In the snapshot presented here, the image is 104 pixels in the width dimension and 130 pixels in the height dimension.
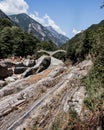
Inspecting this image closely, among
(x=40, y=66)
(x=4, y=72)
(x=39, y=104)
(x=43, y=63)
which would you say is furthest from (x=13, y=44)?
(x=39, y=104)

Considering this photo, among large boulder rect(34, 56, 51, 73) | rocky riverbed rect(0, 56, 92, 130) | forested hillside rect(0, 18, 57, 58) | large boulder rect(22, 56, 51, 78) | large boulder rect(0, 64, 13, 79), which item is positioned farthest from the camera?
forested hillside rect(0, 18, 57, 58)

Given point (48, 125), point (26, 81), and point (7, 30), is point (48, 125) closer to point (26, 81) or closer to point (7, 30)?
point (26, 81)

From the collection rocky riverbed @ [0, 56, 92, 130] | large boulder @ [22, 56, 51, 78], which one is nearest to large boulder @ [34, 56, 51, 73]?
large boulder @ [22, 56, 51, 78]

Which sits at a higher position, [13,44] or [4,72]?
[13,44]

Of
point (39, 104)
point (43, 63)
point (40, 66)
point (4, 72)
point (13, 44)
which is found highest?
point (13, 44)

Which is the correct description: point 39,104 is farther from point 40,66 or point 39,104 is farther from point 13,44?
point 13,44

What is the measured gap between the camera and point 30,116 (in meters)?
15.6

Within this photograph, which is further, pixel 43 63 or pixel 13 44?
pixel 13 44

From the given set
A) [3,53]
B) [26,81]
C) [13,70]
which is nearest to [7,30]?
[3,53]

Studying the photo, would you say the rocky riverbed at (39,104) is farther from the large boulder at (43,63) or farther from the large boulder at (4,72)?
the large boulder at (4,72)

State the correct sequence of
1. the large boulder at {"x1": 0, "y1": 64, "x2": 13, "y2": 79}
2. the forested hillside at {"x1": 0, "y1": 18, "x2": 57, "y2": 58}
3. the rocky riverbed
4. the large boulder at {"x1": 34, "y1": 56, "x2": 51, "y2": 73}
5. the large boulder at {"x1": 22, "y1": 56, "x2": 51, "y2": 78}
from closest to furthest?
the rocky riverbed
the large boulder at {"x1": 22, "y1": 56, "x2": 51, "y2": 78}
the large boulder at {"x1": 34, "y1": 56, "x2": 51, "y2": 73}
the large boulder at {"x1": 0, "y1": 64, "x2": 13, "y2": 79}
the forested hillside at {"x1": 0, "y1": 18, "x2": 57, "y2": 58}

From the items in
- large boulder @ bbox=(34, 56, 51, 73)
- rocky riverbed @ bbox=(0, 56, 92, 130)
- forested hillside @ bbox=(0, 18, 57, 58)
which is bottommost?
rocky riverbed @ bbox=(0, 56, 92, 130)

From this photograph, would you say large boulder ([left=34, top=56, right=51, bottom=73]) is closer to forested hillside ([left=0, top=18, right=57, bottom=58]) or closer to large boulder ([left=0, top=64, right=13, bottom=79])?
large boulder ([left=0, top=64, right=13, bottom=79])

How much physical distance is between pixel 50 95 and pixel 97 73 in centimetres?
333
